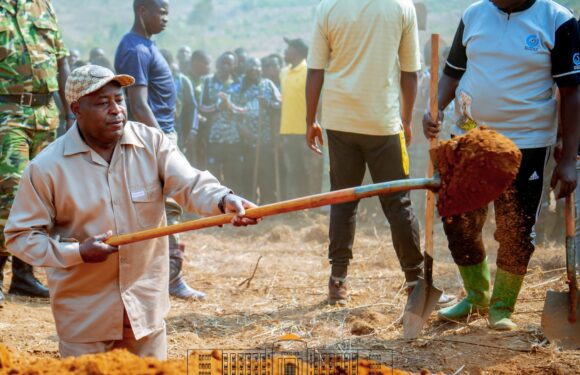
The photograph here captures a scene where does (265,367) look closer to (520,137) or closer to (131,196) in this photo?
A: (131,196)

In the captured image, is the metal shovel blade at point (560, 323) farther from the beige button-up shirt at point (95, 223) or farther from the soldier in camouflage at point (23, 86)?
the soldier in camouflage at point (23, 86)

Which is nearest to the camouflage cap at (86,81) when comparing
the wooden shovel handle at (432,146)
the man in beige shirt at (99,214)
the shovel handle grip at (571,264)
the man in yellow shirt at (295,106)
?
the man in beige shirt at (99,214)

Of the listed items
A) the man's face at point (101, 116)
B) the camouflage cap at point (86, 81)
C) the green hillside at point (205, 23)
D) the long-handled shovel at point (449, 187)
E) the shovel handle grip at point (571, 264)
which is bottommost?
the green hillside at point (205, 23)

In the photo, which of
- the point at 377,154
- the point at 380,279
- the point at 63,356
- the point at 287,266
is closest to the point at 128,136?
the point at 63,356

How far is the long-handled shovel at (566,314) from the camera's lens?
416 centimetres

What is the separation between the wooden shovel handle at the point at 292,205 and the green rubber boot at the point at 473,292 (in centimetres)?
155

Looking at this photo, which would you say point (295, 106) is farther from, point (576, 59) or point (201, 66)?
point (576, 59)

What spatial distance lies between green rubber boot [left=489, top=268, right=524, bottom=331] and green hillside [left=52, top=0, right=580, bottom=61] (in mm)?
24779

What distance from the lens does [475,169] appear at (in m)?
3.44

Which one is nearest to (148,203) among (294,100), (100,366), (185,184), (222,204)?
(185,184)

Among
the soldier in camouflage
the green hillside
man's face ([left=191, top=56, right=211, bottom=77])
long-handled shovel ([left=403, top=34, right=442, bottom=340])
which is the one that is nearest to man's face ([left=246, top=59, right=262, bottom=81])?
man's face ([left=191, top=56, right=211, bottom=77])

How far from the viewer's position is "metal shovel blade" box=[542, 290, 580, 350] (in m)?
4.16

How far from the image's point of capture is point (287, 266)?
774cm

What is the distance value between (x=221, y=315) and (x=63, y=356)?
2.12 meters
